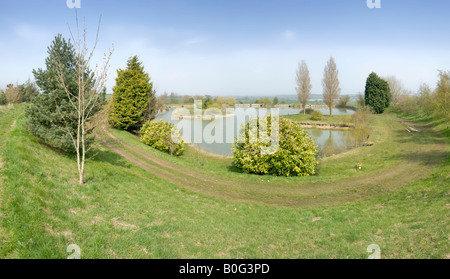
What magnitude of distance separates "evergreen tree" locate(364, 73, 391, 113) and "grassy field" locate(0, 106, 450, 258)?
50321mm

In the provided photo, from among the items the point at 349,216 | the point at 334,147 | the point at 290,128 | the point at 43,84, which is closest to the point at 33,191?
the point at 43,84

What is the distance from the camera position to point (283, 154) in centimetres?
1510

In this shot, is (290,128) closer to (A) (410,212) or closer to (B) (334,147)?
(A) (410,212)

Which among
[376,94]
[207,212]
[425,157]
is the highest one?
[376,94]

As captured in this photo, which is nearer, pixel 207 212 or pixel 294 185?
pixel 207 212

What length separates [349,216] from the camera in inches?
335

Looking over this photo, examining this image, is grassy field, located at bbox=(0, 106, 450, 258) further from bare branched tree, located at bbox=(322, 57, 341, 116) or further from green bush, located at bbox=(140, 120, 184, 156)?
bare branched tree, located at bbox=(322, 57, 341, 116)

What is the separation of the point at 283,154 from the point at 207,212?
7.80m

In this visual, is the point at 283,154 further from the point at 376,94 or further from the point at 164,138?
the point at 376,94

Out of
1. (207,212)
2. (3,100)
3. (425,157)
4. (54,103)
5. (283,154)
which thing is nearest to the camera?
(207,212)

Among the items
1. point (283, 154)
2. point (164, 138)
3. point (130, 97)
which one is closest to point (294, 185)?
point (283, 154)

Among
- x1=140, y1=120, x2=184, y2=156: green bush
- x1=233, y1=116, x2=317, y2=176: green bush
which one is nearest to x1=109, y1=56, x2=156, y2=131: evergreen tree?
x1=140, y1=120, x2=184, y2=156: green bush

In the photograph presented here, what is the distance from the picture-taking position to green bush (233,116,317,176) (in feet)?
49.5
